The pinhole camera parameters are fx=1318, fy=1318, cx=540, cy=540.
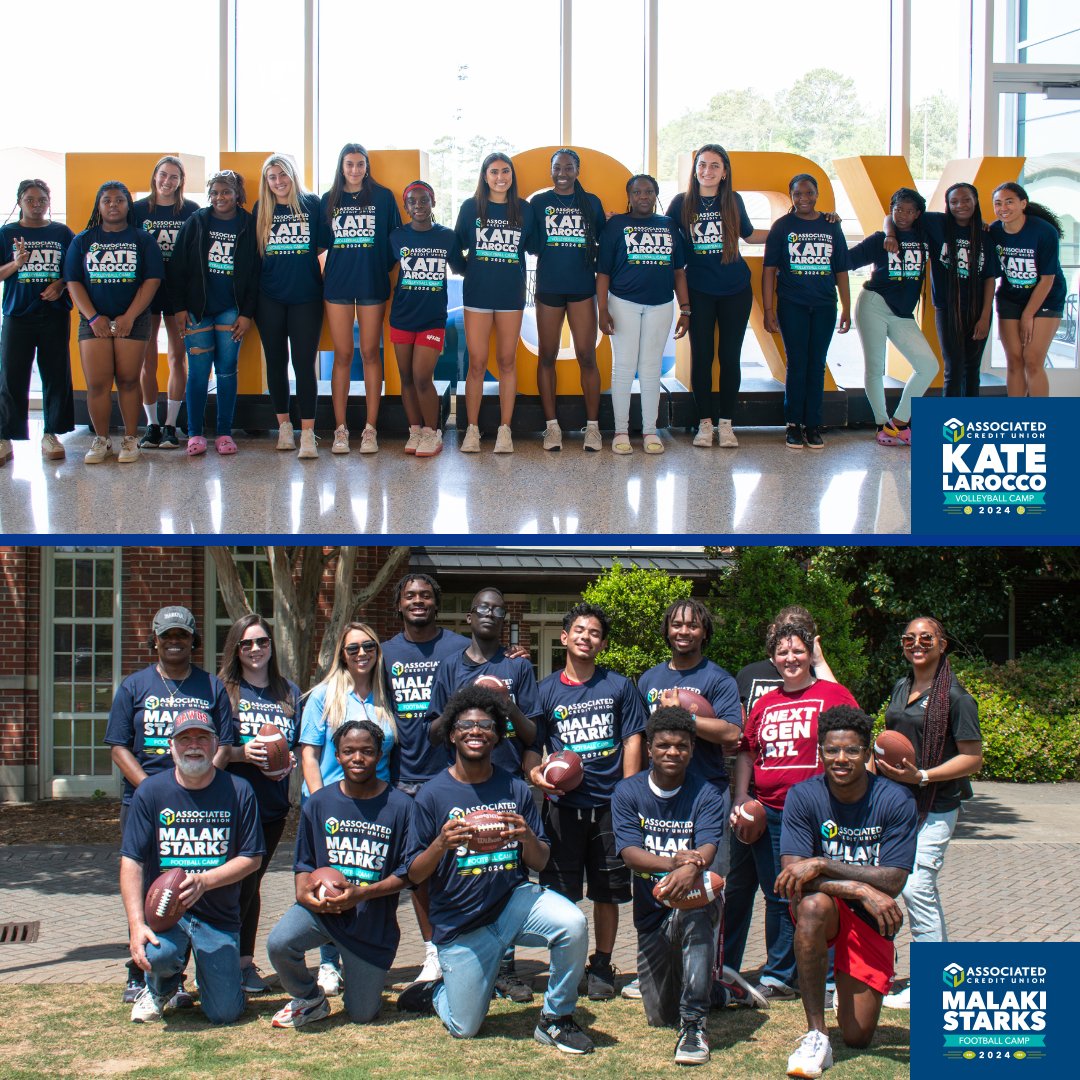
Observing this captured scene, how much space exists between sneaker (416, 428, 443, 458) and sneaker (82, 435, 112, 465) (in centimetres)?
187

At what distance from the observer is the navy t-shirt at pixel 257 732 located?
19.1ft

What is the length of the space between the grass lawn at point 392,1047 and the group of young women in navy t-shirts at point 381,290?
369 cm

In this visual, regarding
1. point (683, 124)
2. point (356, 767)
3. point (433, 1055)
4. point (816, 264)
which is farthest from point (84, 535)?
point (683, 124)

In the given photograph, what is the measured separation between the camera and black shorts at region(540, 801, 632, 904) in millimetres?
5629

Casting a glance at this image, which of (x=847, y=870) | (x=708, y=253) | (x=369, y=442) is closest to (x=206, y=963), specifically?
(x=847, y=870)

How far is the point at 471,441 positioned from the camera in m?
8.21

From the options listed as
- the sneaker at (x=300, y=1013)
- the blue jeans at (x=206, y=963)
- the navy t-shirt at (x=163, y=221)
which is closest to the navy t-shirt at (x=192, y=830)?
the blue jeans at (x=206, y=963)

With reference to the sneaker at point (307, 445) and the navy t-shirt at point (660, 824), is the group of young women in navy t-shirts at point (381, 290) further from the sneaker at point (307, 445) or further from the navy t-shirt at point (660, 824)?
the navy t-shirt at point (660, 824)

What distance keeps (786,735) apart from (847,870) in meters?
0.77

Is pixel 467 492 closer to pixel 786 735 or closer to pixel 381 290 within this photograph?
pixel 381 290

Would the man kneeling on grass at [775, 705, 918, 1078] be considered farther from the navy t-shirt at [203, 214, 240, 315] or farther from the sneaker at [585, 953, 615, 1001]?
the navy t-shirt at [203, 214, 240, 315]

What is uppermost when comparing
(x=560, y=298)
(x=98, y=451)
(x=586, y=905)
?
(x=560, y=298)

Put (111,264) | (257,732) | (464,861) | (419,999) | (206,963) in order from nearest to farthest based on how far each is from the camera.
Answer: (464,861) < (206,963) < (419,999) < (257,732) < (111,264)

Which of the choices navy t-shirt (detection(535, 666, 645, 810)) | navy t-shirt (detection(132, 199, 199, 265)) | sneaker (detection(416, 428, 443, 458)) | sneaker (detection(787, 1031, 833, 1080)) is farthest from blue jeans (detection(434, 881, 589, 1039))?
navy t-shirt (detection(132, 199, 199, 265))
